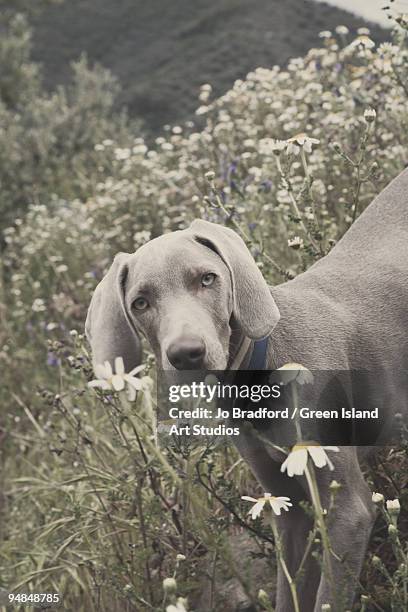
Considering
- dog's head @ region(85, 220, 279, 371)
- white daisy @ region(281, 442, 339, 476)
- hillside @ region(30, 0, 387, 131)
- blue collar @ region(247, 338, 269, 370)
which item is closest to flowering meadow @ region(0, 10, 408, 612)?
white daisy @ region(281, 442, 339, 476)

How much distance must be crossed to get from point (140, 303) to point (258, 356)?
0.35m

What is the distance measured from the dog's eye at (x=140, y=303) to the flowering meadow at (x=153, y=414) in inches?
8.5

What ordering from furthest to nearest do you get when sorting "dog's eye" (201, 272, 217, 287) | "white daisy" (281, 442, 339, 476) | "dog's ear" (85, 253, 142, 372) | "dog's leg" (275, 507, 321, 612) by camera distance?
"dog's leg" (275, 507, 321, 612), "dog's ear" (85, 253, 142, 372), "dog's eye" (201, 272, 217, 287), "white daisy" (281, 442, 339, 476)

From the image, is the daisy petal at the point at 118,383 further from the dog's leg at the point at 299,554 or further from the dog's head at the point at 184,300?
the dog's leg at the point at 299,554

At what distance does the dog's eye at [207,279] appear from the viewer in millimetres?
2250

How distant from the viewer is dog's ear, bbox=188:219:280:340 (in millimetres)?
2260

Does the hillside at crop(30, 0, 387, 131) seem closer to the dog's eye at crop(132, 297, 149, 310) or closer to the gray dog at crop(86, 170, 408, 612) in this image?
the gray dog at crop(86, 170, 408, 612)

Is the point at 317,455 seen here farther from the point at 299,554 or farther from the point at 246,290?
the point at 299,554

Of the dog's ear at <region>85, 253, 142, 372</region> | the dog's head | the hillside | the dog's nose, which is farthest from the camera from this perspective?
the hillside

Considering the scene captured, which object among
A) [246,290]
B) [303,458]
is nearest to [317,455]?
[303,458]

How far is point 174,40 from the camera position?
527 inches

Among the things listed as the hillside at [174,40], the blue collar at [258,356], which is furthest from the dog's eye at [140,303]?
the hillside at [174,40]

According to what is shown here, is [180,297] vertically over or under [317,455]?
over

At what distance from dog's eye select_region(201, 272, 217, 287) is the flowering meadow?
1.24 ft
